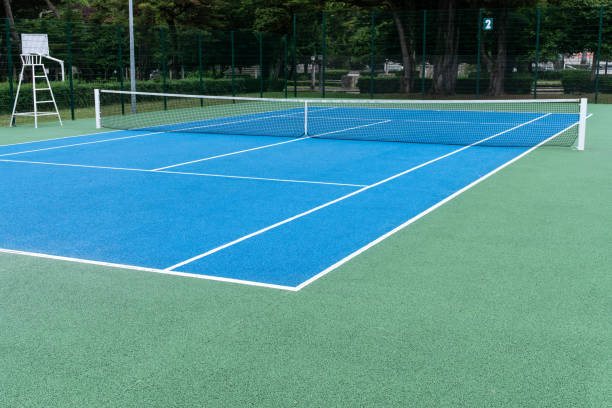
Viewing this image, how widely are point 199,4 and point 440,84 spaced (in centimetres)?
1387

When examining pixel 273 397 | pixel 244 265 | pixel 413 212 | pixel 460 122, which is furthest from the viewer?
pixel 460 122

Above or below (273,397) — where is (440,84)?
above

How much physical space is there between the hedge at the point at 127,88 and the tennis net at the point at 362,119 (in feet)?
1.77

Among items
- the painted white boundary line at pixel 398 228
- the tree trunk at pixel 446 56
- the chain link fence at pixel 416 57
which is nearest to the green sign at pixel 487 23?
the chain link fence at pixel 416 57

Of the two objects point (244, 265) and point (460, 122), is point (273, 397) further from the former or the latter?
point (460, 122)

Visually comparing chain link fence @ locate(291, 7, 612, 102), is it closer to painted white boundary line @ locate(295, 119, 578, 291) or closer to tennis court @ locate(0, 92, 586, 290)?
tennis court @ locate(0, 92, 586, 290)

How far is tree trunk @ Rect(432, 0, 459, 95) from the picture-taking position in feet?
98.8

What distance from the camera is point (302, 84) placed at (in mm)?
32688

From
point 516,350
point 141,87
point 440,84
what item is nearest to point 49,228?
point 516,350

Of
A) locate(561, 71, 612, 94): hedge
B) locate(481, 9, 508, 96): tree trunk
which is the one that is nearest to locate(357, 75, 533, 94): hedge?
locate(481, 9, 508, 96): tree trunk

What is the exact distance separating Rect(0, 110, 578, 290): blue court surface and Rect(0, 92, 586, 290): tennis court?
0.02 meters

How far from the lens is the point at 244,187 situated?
1027 cm

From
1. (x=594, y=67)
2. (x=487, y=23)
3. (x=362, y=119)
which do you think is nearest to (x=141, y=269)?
(x=362, y=119)

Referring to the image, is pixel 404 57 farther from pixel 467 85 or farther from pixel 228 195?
pixel 228 195
